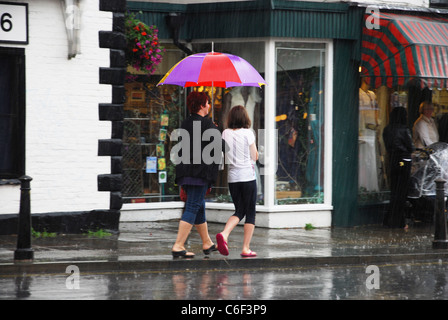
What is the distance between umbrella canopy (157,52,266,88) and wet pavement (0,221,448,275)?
7.60 feet

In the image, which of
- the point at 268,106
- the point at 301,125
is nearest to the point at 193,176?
the point at 268,106

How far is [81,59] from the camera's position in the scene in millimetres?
12820

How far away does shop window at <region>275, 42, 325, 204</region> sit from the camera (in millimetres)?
14867

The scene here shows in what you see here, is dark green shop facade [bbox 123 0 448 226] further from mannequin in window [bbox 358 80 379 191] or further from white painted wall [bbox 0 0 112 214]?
white painted wall [bbox 0 0 112 214]

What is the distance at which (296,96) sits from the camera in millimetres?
14984

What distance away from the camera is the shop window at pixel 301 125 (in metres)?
14.9

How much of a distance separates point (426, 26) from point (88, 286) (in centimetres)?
876

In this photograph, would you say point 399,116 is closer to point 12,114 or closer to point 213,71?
point 213,71

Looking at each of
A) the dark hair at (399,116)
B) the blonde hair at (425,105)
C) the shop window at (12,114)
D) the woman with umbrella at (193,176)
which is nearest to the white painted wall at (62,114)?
the shop window at (12,114)

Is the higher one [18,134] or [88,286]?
[18,134]

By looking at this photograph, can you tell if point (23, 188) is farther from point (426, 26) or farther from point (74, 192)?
point (426, 26)

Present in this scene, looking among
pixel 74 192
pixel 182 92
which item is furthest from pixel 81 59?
pixel 182 92

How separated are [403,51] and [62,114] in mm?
5860

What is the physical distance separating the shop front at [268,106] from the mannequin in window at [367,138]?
452 mm
